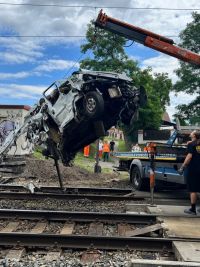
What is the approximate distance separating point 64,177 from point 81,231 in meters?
10.2

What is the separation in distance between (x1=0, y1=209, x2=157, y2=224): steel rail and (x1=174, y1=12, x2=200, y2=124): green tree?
123 feet

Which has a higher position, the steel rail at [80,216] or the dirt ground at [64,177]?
the dirt ground at [64,177]

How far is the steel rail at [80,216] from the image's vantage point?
331 inches

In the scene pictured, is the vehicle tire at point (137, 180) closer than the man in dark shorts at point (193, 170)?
No

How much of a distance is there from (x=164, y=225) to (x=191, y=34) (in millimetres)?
41016

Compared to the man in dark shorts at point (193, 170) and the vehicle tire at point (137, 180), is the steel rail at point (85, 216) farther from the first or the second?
the vehicle tire at point (137, 180)

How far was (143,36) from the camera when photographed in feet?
46.1

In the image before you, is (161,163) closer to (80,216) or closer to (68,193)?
(68,193)

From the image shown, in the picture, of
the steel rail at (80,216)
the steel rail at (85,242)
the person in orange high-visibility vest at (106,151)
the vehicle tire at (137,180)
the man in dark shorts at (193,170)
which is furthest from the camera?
the person in orange high-visibility vest at (106,151)

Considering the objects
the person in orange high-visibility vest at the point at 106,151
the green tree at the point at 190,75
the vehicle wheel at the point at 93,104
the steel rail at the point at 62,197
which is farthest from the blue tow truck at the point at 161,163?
the green tree at the point at 190,75

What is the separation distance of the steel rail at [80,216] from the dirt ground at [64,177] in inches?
276

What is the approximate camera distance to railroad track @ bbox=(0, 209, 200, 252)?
669cm

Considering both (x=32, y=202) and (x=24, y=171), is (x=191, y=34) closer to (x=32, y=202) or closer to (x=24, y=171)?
(x=24, y=171)

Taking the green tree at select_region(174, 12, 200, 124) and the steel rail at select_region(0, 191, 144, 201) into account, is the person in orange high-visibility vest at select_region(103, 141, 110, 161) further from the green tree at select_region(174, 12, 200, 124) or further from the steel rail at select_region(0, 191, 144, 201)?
the steel rail at select_region(0, 191, 144, 201)
